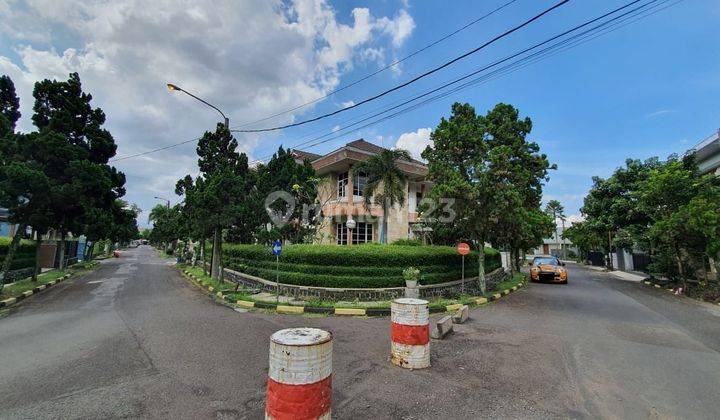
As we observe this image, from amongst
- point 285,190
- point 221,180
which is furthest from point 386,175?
point 221,180

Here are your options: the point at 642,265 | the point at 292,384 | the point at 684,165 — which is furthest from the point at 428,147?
the point at 642,265

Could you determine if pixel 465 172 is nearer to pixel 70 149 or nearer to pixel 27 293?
pixel 70 149

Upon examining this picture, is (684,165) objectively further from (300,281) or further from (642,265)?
(300,281)

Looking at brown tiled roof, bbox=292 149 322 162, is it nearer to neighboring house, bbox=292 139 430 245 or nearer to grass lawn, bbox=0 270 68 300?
neighboring house, bbox=292 139 430 245

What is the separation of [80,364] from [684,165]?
83.5ft

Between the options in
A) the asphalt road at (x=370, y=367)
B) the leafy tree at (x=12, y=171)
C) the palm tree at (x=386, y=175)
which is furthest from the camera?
the palm tree at (x=386, y=175)

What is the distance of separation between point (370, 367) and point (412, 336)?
0.81 meters

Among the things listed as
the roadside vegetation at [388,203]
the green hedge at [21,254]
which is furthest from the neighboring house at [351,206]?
the green hedge at [21,254]

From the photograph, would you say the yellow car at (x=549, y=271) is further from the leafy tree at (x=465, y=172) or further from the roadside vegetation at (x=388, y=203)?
the leafy tree at (x=465, y=172)

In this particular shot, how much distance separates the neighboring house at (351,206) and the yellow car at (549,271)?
7526 millimetres

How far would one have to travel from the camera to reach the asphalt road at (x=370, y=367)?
151 inches

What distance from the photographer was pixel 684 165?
1761cm

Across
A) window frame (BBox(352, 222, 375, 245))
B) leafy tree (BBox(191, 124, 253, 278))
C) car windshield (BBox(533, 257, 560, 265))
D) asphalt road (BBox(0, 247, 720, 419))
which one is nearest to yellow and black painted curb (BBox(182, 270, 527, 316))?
asphalt road (BBox(0, 247, 720, 419))

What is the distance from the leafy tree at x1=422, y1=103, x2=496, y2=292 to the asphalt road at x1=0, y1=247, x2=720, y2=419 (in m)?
4.28
